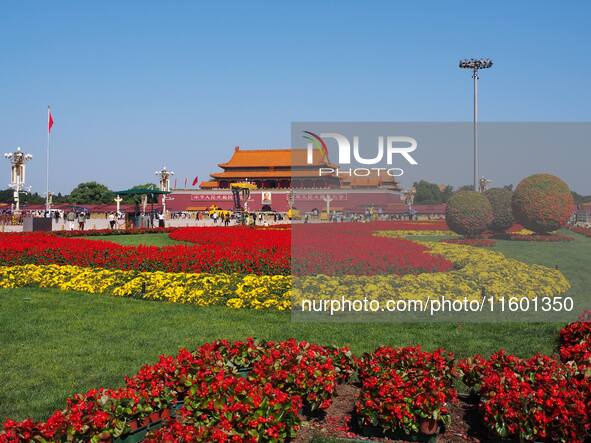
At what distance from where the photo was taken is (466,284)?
7957mm

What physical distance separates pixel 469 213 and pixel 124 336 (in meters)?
8.19

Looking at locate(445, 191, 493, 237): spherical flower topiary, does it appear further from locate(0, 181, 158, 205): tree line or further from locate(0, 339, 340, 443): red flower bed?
locate(0, 181, 158, 205): tree line

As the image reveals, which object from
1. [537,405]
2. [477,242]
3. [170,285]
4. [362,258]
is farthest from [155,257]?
[537,405]

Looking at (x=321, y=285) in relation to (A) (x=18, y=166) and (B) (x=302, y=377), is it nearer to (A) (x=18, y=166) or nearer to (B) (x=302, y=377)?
(B) (x=302, y=377)

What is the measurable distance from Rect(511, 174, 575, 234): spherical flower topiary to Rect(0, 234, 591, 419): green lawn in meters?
3.89

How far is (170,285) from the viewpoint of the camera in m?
8.48

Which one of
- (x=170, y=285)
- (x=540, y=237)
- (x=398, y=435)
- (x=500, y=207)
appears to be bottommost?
(x=398, y=435)

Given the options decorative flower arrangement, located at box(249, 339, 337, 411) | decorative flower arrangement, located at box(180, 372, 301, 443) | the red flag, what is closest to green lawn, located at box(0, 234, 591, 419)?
Result: decorative flower arrangement, located at box(180, 372, 301, 443)

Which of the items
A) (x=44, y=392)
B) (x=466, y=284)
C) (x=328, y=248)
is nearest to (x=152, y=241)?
(x=328, y=248)

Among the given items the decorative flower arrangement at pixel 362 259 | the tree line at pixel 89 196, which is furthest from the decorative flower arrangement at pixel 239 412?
the tree line at pixel 89 196

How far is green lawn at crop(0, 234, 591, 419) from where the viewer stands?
4.64 metres

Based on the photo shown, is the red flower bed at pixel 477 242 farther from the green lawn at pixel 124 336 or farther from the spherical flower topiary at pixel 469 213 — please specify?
the green lawn at pixel 124 336

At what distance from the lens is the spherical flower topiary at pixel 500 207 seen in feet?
41.4

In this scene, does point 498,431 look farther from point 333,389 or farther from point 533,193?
point 533,193
